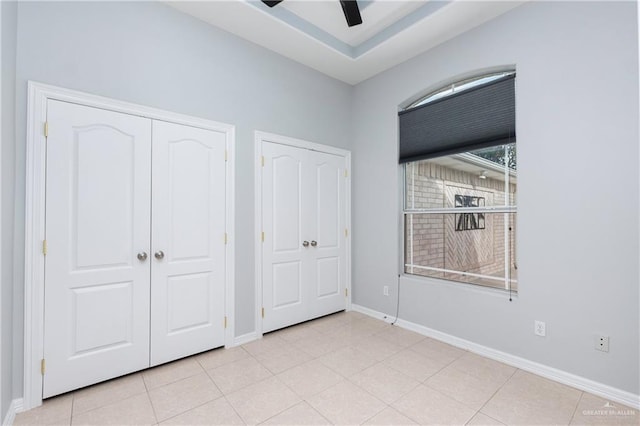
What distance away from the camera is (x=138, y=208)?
2.36m

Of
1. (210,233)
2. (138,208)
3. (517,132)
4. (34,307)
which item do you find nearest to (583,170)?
(517,132)

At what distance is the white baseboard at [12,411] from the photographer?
1756 millimetres

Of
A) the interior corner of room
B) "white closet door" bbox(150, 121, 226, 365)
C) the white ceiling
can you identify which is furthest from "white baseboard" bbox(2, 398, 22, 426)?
the white ceiling

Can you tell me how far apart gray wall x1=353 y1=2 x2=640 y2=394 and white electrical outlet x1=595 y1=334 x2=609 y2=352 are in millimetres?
31

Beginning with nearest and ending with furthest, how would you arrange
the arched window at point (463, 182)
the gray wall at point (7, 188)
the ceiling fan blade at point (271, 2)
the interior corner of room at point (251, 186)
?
the gray wall at point (7, 188) < the interior corner of room at point (251, 186) < the ceiling fan blade at point (271, 2) < the arched window at point (463, 182)

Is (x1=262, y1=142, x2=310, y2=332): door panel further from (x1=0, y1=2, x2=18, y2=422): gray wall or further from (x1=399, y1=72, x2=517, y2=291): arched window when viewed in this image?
(x1=0, y1=2, x2=18, y2=422): gray wall

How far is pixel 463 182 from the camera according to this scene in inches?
120

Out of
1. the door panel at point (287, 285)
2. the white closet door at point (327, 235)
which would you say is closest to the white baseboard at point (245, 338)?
the door panel at point (287, 285)

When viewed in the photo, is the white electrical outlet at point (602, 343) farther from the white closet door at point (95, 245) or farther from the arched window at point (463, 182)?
the white closet door at point (95, 245)

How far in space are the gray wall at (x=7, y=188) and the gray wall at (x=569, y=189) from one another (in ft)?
11.0

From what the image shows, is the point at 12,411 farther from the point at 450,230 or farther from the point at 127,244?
the point at 450,230

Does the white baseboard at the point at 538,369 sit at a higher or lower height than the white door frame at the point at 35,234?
lower

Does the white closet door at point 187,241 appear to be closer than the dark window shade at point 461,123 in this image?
Yes

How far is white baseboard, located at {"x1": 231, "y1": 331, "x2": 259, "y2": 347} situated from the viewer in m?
2.89
